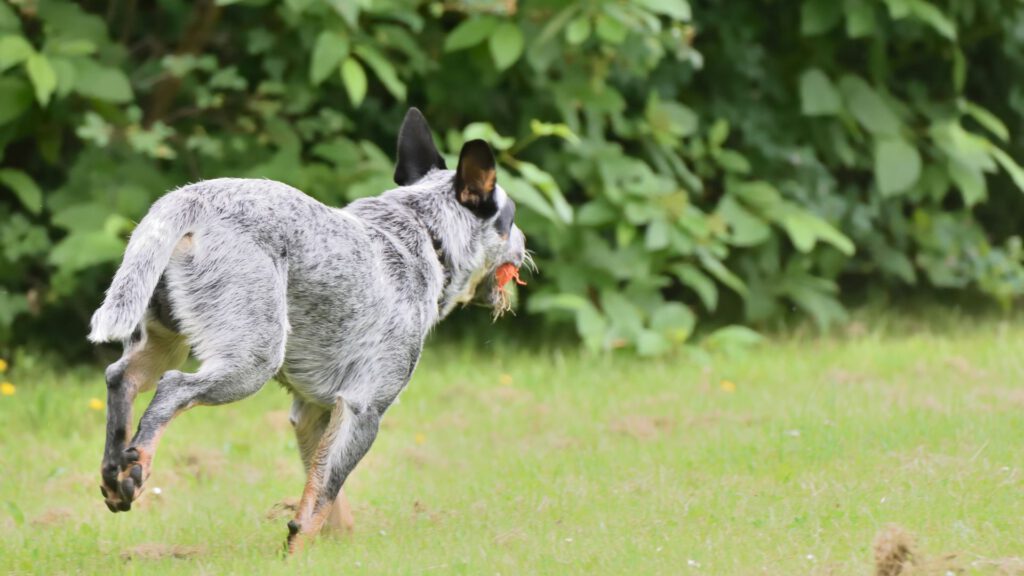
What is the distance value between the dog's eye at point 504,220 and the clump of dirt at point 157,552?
5.36ft

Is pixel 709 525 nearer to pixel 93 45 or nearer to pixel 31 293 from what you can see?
pixel 93 45

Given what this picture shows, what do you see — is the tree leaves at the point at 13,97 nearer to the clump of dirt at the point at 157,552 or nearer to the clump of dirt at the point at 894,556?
the clump of dirt at the point at 157,552

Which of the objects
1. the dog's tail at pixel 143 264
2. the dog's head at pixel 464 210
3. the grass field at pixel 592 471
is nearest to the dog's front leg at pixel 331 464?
the grass field at pixel 592 471

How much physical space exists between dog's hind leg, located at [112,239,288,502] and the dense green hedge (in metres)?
2.84

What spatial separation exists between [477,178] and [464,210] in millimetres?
143

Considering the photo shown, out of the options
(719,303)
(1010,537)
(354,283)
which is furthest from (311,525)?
(719,303)

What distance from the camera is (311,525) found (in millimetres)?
4641

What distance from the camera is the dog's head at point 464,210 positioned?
5043mm

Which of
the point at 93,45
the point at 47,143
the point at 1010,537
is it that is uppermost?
the point at 1010,537

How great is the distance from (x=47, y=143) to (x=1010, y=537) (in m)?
5.96

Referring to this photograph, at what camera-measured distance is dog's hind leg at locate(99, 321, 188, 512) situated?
4.13m

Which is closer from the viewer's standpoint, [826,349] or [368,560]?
[368,560]

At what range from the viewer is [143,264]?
165 inches

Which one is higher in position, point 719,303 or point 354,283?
point 354,283
